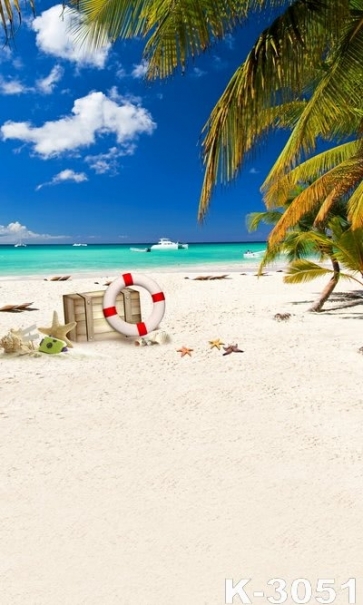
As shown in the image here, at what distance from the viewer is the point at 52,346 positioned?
229 inches

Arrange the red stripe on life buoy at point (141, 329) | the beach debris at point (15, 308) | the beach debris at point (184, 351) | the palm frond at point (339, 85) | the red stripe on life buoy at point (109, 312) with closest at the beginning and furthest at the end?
the palm frond at point (339, 85) < the beach debris at point (184, 351) < the red stripe on life buoy at point (109, 312) < the red stripe on life buoy at point (141, 329) < the beach debris at point (15, 308)

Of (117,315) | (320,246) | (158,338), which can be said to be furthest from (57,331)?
(320,246)

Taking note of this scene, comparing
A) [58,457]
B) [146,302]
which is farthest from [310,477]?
[146,302]

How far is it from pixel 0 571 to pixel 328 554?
4.62 feet

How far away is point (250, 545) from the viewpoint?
219cm

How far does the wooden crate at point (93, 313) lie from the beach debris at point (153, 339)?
56 cm

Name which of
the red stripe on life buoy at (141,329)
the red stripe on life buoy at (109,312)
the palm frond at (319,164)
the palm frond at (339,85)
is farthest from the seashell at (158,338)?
the palm frond at (319,164)

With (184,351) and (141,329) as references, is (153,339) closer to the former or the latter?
(141,329)

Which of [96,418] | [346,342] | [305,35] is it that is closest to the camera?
[96,418]

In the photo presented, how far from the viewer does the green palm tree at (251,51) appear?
4203 mm

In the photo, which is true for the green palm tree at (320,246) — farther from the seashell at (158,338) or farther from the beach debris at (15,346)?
the beach debris at (15,346)

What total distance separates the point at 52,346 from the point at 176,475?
11.1 ft

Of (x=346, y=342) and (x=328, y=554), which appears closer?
(x=328, y=554)

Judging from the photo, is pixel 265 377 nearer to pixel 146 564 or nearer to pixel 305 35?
pixel 146 564
